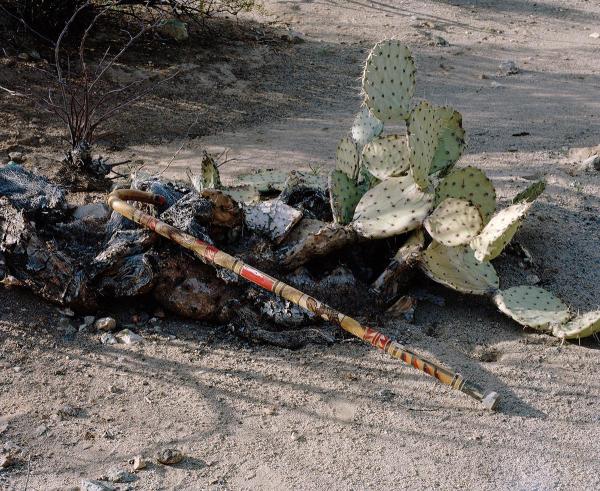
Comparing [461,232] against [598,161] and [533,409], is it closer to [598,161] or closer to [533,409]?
[533,409]

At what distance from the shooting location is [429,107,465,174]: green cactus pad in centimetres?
459

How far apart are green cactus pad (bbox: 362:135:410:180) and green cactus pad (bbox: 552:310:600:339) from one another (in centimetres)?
112

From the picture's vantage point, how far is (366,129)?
16.4ft

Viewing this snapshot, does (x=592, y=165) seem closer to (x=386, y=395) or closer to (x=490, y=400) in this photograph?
(x=490, y=400)

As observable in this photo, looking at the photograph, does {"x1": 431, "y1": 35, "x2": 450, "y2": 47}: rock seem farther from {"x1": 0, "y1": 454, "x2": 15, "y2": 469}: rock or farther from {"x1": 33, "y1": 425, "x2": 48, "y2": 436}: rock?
{"x1": 0, "y1": 454, "x2": 15, "y2": 469}: rock

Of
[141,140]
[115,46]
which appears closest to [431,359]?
[141,140]

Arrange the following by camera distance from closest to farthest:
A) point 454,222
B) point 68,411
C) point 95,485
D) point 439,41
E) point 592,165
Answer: point 95,485
point 68,411
point 454,222
point 592,165
point 439,41

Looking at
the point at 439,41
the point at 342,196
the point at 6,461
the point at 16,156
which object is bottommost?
→ the point at 6,461

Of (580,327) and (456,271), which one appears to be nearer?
(580,327)

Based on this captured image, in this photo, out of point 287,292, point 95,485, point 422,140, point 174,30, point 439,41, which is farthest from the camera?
point 439,41

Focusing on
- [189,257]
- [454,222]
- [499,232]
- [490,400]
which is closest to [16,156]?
[189,257]

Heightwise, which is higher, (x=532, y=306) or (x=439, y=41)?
(x=439, y=41)

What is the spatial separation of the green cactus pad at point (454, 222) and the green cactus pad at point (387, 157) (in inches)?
17.4

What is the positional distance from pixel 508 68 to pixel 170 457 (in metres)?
6.54
